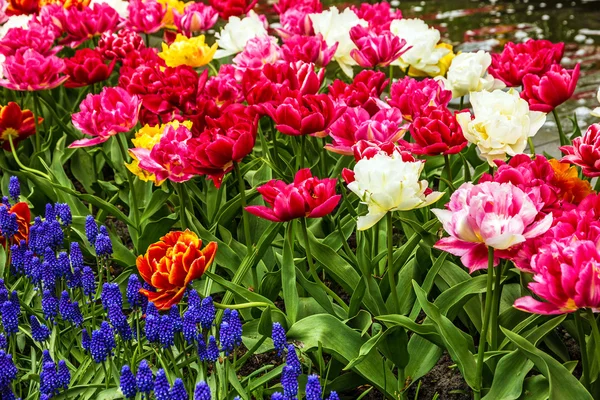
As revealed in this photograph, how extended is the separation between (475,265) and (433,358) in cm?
40

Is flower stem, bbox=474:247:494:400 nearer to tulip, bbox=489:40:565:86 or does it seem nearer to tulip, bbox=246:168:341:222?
tulip, bbox=246:168:341:222

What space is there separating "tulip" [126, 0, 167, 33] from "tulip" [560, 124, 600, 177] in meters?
2.33

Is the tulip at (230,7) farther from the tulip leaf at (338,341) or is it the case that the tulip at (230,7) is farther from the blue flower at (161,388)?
the blue flower at (161,388)

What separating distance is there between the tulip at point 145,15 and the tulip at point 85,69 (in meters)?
0.68

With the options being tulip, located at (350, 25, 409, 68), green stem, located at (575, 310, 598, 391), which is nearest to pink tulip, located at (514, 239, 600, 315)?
green stem, located at (575, 310, 598, 391)

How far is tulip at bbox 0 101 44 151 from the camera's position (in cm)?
313

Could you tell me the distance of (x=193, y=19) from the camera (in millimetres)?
3883

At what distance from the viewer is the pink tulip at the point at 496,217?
66.2 inches

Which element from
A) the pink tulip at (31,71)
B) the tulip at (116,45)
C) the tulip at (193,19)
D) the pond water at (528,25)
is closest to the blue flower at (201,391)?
the pink tulip at (31,71)

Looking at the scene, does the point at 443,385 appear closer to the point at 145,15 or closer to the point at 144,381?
the point at 144,381

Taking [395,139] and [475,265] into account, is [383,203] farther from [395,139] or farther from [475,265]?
[395,139]

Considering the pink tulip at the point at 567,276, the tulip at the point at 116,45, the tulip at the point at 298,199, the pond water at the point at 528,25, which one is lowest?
the pond water at the point at 528,25

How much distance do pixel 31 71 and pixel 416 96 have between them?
1.49 meters

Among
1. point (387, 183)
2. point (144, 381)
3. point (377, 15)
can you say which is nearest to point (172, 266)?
point (144, 381)
